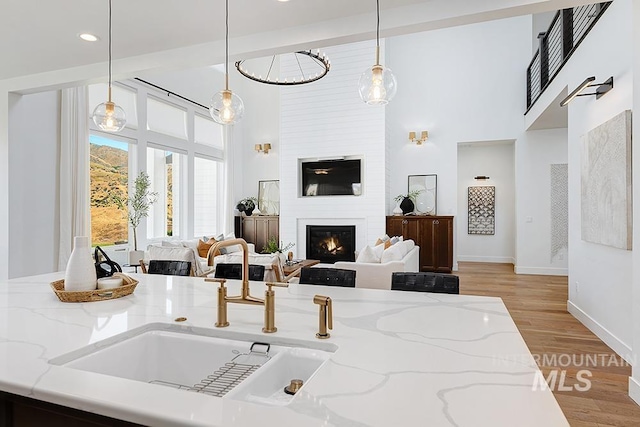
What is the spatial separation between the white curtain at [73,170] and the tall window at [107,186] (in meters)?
0.46

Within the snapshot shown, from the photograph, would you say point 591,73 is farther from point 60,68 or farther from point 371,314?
point 60,68

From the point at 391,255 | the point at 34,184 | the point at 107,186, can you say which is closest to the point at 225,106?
the point at 391,255

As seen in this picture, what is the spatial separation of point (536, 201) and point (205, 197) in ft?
22.6

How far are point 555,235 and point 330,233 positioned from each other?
421cm

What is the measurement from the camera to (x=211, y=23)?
2.92 meters

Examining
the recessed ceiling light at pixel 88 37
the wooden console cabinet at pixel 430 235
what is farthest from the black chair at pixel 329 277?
the wooden console cabinet at pixel 430 235

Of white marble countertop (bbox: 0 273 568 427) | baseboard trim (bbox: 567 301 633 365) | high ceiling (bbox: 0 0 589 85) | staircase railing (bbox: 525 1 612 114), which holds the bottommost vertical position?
baseboard trim (bbox: 567 301 633 365)

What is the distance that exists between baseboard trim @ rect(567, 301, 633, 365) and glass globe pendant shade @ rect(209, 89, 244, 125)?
11.2 feet

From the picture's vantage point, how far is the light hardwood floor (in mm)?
2246

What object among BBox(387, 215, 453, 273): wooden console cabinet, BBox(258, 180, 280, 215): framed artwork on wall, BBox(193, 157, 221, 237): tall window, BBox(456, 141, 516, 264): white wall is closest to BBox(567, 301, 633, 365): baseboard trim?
BBox(387, 215, 453, 273): wooden console cabinet

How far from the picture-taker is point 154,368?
1388mm

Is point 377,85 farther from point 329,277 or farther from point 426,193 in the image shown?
point 426,193

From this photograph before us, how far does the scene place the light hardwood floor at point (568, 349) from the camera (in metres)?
2.25

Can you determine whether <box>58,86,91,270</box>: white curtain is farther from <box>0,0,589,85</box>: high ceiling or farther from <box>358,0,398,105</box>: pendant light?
<box>358,0,398,105</box>: pendant light
